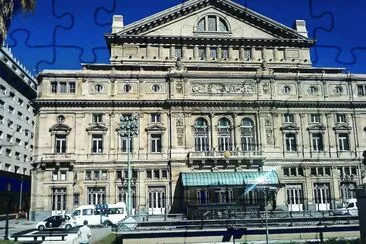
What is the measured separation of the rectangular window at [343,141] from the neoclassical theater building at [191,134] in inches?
4.9

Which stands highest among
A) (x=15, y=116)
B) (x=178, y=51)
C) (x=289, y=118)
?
(x=178, y=51)

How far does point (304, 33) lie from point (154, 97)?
23.2m

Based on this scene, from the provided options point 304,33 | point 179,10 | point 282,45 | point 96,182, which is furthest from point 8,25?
point 304,33

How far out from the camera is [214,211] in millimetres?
39781

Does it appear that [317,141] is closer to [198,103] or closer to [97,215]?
[198,103]

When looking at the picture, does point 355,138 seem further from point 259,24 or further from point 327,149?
point 259,24

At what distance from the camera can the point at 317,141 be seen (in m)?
51.6

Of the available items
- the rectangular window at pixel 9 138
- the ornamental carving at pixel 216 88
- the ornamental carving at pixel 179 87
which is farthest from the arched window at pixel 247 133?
the rectangular window at pixel 9 138

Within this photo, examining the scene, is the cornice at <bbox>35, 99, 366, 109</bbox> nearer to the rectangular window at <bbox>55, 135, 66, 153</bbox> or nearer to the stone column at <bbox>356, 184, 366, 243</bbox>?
the rectangular window at <bbox>55, 135, 66, 153</bbox>

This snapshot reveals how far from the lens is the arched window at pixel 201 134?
5007 centimetres

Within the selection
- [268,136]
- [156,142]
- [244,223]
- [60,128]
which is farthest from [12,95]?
[244,223]

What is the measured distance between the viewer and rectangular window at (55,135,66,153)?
159 ft

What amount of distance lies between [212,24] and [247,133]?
1568 cm

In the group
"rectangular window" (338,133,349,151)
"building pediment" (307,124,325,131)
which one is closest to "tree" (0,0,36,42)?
"building pediment" (307,124,325,131)
